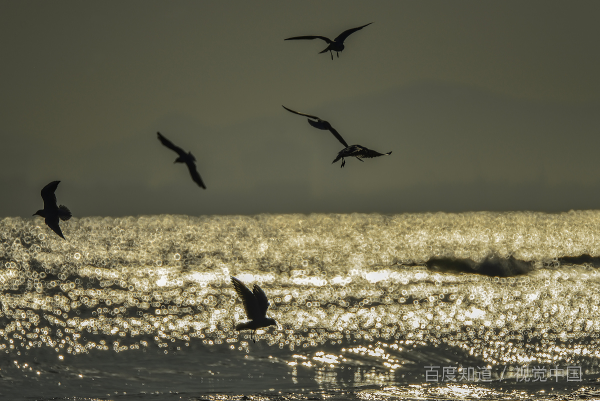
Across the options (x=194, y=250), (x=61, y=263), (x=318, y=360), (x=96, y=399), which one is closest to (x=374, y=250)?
(x=194, y=250)

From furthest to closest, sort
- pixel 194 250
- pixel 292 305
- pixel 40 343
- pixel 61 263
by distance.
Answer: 1. pixel 194 250
2. pixel 61 263
3. pixel 292 305
4. pixel 40 343

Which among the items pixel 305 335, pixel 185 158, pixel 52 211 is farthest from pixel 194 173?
pixel 305 335

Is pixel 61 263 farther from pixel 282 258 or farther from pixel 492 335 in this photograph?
pixel 492 335

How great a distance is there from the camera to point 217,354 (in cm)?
3027

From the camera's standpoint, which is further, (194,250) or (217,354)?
(194,250)

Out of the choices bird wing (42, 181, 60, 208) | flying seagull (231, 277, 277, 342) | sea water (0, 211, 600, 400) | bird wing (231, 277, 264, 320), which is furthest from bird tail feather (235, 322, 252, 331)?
bird wing (42, 181, 60, 208)

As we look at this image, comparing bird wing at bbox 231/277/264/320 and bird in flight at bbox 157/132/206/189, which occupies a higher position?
bird in flight at bbox 157/132/206/189

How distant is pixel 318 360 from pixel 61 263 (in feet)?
178

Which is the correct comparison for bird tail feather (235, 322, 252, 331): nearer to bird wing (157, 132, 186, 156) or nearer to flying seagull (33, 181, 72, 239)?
flying seagull (33, 181, 72, 239)

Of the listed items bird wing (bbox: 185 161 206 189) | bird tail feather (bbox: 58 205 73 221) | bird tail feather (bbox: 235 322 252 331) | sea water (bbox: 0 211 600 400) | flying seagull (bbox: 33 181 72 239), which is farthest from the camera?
sea water (bbox: 0 211 600 400)

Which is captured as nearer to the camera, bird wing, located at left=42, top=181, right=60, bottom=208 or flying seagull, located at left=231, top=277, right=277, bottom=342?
bird wing, located at left=42, top=181, right=60, bottom=208

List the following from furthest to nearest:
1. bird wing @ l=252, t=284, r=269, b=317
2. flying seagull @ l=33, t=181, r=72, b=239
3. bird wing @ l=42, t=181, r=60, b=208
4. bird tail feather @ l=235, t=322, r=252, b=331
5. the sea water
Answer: the sea water
flying seagull @ l=33, t=181, r=72, b=239
bird tail feather @ l=235, t=322, r=252, b=331
bird wing @ l=252, t=284, r=269, b=317
bird wing @ l=42, t=181, r=60, b=208

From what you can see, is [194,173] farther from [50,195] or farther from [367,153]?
[50,195]

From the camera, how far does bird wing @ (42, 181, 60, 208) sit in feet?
62.6
